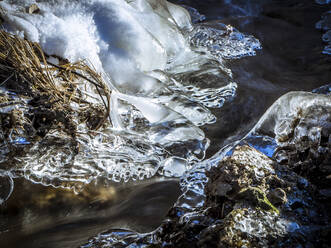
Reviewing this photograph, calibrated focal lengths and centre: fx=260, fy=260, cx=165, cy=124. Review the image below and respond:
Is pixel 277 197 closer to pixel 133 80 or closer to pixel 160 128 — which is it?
pixel 160 128

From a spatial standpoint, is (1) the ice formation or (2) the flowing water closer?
(2) the flowing water

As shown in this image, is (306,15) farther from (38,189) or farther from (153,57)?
(38,189)

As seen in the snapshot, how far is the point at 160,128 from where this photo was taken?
2.97 meters

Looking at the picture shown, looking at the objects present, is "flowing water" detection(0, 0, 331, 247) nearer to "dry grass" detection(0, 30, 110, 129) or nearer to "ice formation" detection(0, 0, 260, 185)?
"ice formation" detection(0, 0, 260, 185)

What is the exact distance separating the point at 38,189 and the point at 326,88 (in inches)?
151

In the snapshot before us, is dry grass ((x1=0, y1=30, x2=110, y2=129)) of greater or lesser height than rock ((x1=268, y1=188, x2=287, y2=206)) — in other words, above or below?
above

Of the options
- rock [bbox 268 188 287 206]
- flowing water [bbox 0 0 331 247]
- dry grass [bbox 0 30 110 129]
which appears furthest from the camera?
dry grass [bbox 0 30 110 129]

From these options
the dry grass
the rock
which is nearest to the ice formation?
the dry grass

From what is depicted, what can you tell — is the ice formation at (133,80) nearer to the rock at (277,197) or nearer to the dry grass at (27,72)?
the dry grass at (27,72)

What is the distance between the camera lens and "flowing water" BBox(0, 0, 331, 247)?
2.07 metres

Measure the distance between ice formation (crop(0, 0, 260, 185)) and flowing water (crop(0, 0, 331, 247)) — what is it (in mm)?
14

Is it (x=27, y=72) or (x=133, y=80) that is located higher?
(x=27, y=72)

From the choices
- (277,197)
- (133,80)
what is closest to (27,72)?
(133,80)

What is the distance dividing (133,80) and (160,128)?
102 cm
